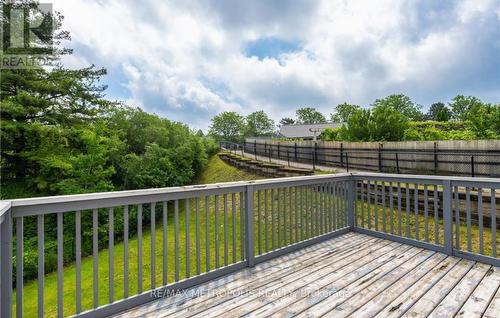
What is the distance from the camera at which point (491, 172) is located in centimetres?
700

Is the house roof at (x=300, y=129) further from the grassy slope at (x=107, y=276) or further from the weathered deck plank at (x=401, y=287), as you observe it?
the weathered deck plank at (x=401, y=287)

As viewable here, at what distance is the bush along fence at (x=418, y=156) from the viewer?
281 inches

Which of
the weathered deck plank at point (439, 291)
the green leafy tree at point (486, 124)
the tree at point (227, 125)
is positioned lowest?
the weathered deck plank at point (439, 291)

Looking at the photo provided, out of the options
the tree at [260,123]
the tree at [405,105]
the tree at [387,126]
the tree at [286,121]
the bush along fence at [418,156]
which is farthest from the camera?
the tree at [286,121]

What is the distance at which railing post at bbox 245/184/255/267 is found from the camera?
2775 millimetres

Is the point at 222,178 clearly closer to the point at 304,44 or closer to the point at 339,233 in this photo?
the point at 304,44

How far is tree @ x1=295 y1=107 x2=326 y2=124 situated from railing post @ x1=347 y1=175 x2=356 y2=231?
5033 cm

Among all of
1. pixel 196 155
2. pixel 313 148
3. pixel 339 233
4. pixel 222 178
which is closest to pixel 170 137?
pixel 196 155

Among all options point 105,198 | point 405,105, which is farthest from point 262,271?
point 405,105

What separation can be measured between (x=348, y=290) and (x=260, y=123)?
155ft

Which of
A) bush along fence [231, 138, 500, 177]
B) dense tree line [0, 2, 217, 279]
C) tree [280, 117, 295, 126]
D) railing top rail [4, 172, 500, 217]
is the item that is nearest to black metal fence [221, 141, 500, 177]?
bush along fence [231, 138, 500, 177]

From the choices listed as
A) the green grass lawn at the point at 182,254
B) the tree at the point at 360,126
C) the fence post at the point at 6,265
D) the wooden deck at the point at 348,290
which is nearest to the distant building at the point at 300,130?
the tree at the point at 360,126

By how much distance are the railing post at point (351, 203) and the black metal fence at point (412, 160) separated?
15.7 feet

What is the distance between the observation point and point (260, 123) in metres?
48.8
